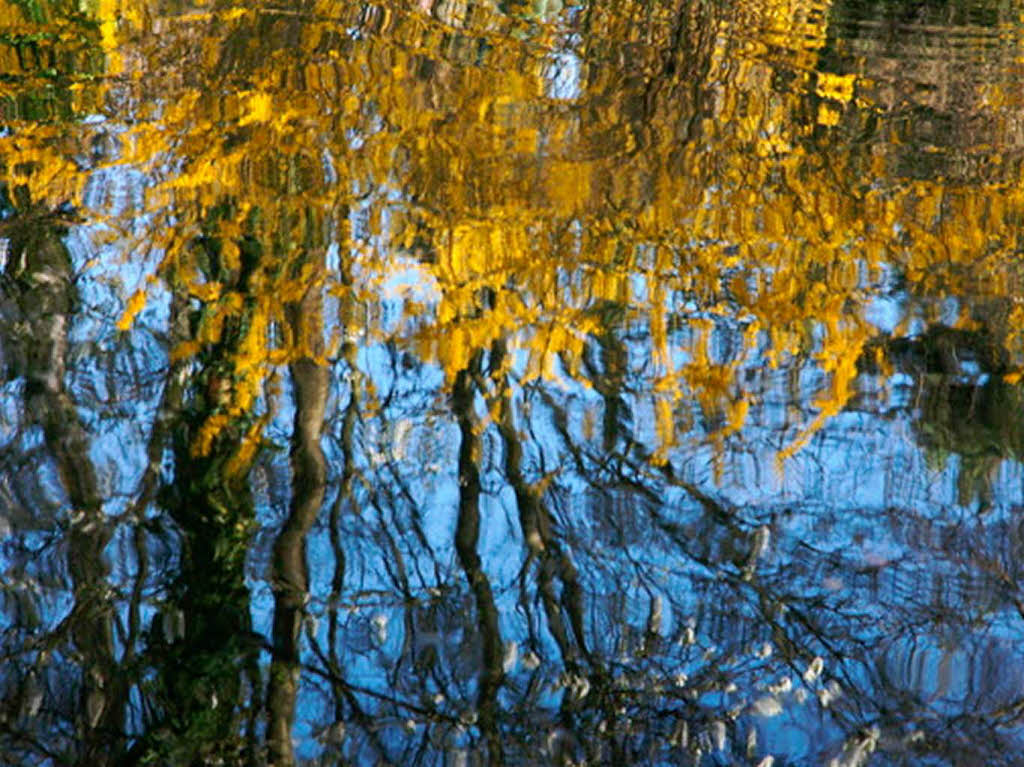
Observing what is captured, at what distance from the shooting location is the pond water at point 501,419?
1955 mm

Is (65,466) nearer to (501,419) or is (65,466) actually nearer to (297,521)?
(297,521)

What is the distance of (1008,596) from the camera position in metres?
2.23

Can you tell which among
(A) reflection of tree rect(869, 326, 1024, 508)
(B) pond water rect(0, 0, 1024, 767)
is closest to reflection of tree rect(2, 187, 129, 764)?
(B) pond water rect(0, 0, 1024, 767)

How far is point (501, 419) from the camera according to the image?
2.69 m

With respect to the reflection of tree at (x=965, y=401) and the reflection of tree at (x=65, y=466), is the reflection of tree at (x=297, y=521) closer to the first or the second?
the reflection of tree at (x=65, y=466)

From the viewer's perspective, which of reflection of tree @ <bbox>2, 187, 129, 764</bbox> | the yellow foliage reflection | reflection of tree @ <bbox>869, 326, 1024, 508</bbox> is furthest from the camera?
the yellow foliage reflection

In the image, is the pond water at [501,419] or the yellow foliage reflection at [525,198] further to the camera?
the yellow foliage reflection at [525,198]

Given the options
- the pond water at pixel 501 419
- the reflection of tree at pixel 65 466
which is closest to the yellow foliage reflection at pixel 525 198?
the pond water at pixel 501 419

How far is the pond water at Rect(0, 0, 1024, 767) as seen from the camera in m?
1.96

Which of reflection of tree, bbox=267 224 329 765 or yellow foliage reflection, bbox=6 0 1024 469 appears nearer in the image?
reflection of tree, bbox=267 224 329 765

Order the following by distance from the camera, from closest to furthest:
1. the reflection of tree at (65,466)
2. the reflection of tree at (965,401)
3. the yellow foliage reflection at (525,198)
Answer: the reflection of tree at (65,466) < the reflection of tree at (965,401) < the yellow foliage reflection at (525,198)

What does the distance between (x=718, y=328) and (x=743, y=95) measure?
1.89 m

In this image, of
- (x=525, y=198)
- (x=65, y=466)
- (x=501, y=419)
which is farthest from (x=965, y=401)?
(x=65, y=466)

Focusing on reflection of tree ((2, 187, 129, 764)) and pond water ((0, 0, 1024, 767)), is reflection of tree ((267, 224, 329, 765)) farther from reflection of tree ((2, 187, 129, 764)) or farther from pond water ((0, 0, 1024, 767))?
reflection of tree ((2, 187, 129, 764))
